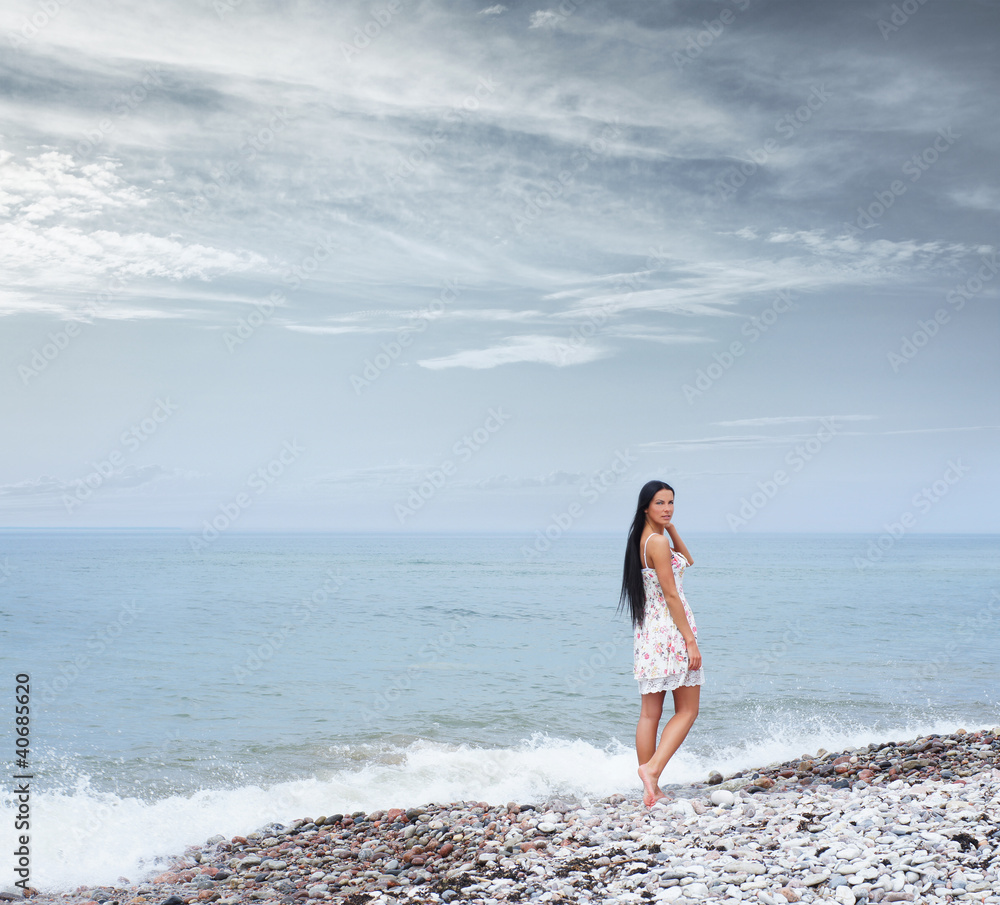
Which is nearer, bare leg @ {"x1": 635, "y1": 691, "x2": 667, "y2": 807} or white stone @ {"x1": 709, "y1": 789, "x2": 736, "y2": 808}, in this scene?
white stone @ {"x1": 709, "y1": 789, "x2": 736, "y2": 808}

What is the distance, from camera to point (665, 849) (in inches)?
224

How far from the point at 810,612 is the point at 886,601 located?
814cm

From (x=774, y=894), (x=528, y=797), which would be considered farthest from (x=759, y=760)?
(x=774, y=894)

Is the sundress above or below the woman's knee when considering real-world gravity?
above

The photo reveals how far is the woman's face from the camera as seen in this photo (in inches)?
272

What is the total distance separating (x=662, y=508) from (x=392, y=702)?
394 inches

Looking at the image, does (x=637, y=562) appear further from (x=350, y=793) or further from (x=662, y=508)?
(x=350, y=793)

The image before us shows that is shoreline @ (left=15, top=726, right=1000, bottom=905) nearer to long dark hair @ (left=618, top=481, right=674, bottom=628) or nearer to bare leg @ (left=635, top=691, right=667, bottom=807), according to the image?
bare leg @ (left=635, top=691, right=667, bottom=807)

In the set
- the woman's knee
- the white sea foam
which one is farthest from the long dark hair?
the white sea foam

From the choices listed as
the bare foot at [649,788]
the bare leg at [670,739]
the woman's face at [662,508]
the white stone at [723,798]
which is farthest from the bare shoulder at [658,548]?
the white stone at [723,798]

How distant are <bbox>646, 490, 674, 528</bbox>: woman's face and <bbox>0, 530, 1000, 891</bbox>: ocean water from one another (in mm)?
4092

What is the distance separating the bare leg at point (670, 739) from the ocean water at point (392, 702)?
2412mm

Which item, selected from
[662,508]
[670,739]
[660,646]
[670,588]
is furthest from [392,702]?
[662,508]

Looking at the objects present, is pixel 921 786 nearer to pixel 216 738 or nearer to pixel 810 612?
pixel 216 738
